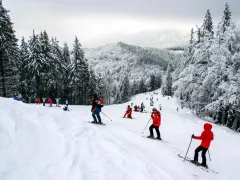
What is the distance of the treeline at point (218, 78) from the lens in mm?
19844

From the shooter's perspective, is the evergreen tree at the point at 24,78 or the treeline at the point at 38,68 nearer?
the treeline at the point at 38,68

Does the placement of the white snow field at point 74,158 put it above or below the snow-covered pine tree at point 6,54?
below

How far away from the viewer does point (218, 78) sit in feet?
70.1

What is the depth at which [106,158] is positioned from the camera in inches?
249

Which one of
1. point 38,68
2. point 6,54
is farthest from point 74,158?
point 38,68

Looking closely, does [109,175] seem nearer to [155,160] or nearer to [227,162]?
[155,160]

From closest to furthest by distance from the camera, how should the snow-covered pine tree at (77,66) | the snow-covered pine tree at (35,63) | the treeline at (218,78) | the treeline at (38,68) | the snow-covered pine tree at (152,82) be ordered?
1. the treeline at (218,78)
2. the treeline at (38,68)
3. the snow-covered pine tree at (35,63)
4. the snow-covered pine tree at (77,66)
5. the snow-covered pine tree at (152,82)

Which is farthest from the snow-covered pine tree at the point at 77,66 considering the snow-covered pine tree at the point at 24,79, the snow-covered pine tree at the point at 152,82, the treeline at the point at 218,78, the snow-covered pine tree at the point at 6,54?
the snow-covered pine tree at the point at 152,82

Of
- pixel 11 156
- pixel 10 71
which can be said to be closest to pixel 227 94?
pixel 11 156

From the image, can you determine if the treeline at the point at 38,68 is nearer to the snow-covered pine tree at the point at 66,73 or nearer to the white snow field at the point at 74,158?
the snow-covered pine tree at the point at 66,73

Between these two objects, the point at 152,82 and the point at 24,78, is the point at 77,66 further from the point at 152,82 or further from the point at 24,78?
the point at 152,82

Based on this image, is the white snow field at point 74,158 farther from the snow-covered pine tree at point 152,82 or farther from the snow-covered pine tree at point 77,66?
the snow-covered pine tree at point 152,82

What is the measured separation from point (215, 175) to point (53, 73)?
117ft

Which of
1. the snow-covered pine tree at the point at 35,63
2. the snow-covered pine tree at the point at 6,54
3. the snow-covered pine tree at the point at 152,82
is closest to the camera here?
the snow-covered pine tree at the point at 6,54
